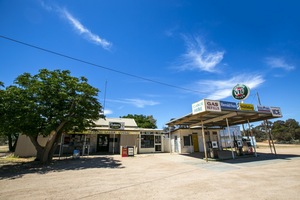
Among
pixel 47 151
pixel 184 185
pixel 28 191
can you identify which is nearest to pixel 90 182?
pixel 28 191

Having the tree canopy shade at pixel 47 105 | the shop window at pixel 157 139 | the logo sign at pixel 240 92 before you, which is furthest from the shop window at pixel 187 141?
the tree canopy shade at pixel 47 105

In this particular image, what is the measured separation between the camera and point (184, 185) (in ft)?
17.7

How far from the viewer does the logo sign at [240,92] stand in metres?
13.4

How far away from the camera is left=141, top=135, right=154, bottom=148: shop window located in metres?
18.4

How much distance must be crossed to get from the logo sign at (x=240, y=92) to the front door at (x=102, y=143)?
50.8 feet

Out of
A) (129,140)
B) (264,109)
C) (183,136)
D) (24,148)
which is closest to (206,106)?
(264,109)

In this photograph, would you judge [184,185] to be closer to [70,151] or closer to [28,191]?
[28,191]

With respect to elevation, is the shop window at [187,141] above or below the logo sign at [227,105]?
below

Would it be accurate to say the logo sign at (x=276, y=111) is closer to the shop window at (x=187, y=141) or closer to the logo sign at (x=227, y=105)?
the logo sign at (x=227, y=105)

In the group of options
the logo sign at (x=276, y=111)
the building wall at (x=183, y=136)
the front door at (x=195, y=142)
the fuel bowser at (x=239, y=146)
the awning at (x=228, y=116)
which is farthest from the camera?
the front door at (x=195, y=142)

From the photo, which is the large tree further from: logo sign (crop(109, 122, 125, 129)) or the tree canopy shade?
logo sign (crop(109, 122, 125, 129))

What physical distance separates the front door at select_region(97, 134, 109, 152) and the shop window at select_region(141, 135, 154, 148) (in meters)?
4.68

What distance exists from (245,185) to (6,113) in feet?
41.6

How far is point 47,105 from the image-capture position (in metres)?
10.5
